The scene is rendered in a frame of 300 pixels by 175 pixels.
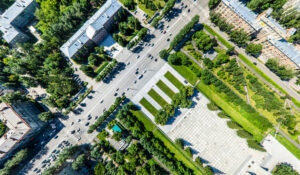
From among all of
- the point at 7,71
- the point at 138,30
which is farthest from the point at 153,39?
the point at 7,71

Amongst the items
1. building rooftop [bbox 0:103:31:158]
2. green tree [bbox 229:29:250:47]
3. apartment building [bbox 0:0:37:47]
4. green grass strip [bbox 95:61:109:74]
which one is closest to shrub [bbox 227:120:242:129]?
green tree [bbox 229:29:250:47]

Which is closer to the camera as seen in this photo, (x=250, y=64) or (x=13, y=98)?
(x=13, y=98)

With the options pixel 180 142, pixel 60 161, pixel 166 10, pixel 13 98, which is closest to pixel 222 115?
pixel 180 142

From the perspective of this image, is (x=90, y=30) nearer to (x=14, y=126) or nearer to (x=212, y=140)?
(x=14, y=126)

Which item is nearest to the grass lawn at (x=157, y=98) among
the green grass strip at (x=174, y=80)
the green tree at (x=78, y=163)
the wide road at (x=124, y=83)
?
the wide road at (x=124, y=83)

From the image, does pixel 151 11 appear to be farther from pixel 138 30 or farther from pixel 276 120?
pixel 276 120

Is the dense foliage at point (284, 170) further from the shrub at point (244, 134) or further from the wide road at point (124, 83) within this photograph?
the wide road at point (124, 83)
